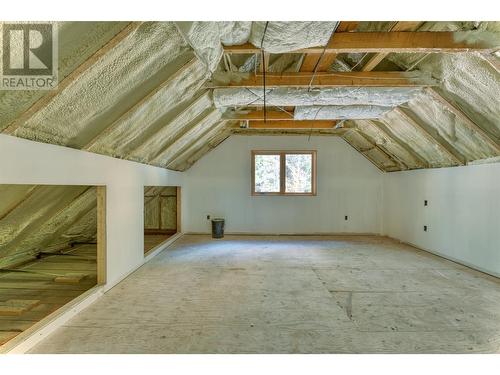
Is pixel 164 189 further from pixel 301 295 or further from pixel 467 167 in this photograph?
pixel 467 167

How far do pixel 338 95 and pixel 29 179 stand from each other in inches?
130

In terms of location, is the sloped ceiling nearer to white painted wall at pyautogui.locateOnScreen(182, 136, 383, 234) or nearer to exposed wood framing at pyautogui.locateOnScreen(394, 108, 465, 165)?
exposed wood framing at pyautogui.locateOnScreen(394, 108, 465, 165)

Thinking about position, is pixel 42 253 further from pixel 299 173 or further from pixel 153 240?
pixel 299 173

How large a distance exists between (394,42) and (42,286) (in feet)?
14.9

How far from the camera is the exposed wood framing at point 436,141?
4.26 meters

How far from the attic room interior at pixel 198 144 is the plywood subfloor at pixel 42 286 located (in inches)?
1.0

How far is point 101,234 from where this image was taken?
10.4ft

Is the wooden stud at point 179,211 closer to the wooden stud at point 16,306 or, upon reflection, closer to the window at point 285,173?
the window at point 285,173

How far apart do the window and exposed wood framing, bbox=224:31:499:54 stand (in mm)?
4649

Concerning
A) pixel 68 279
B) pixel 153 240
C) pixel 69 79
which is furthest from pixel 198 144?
pixel 69 79

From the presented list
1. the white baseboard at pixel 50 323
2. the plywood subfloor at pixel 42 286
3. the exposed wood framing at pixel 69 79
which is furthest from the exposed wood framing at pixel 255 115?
the plywood subfloor at pixel 42 286

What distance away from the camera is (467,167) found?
4359mm

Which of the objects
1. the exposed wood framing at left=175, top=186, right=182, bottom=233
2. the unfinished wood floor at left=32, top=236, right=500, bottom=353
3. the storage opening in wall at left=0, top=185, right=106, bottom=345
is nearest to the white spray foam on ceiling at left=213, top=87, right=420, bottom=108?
the storage opening in wall at left=0, top=185, right=106, bottom=345
